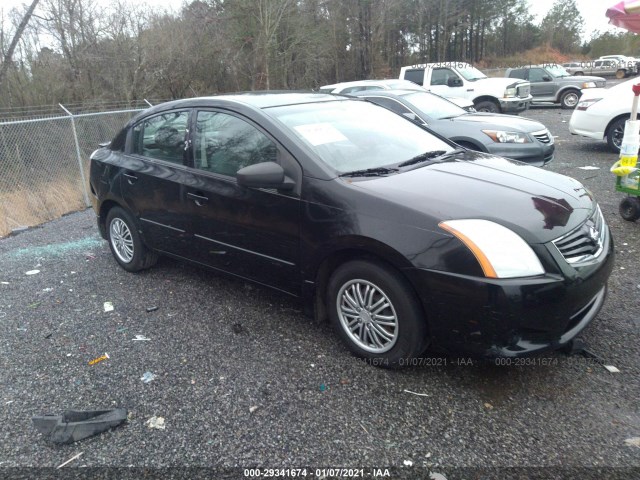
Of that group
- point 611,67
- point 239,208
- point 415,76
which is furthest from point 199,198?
point 611,67

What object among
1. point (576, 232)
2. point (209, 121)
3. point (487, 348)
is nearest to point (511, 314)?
point (487, 348)

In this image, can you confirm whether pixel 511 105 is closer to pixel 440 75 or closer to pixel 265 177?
pixel 440 75

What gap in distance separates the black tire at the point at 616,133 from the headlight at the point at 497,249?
8702 mm

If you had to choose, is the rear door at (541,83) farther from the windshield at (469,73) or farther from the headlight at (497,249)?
the headlight at (497,249)

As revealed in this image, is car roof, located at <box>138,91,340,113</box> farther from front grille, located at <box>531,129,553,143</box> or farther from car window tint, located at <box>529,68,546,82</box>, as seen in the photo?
car window tint, located at <box>529,68,546,82</box>

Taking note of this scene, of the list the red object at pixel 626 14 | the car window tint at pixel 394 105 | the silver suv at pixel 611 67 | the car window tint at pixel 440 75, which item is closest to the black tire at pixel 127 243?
the car window tint at pixel 394 105

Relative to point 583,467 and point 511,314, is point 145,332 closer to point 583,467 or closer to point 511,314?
point 511,314

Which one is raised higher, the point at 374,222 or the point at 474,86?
the point at 474,86

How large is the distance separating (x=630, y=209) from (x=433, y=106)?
386 cm

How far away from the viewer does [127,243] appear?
16.6ft

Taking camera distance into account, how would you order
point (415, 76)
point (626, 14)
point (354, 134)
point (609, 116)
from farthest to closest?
point (415, 76) < point (609, 116) < point (626, 14) < point (354, 134)

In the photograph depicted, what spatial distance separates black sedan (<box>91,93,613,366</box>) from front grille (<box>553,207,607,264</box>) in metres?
0.01

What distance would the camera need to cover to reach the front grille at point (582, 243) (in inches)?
110

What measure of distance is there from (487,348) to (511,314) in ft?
0.81
